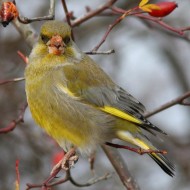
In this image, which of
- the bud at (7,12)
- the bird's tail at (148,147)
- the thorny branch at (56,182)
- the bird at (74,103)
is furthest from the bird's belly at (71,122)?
the bud at (7,12)

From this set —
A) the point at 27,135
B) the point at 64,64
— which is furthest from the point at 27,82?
the point at 27,135

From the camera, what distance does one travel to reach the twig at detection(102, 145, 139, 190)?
16.5ft

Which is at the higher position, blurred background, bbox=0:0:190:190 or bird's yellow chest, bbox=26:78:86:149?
bird's yellow chest, bbox=26:78:86:149

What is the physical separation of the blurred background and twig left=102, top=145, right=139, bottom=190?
721 millimetres

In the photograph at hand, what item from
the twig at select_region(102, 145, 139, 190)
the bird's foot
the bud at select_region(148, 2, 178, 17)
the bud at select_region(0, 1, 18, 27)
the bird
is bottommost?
the twig at select_region(102, 145, 139, 190)

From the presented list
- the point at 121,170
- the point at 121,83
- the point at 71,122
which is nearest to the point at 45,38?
the point at 71,122

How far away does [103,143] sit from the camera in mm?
4875

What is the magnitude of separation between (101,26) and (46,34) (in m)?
3.18

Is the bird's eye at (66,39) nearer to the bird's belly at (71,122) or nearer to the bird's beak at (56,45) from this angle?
the bird's beak at (56,45)

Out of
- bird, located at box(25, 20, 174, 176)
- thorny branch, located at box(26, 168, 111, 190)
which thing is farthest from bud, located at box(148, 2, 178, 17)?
thorny branch, located at box(26, 168, 111, 190)

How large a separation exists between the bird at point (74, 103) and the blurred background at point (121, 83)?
46.4 inches

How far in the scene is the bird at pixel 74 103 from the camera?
4.72 meters

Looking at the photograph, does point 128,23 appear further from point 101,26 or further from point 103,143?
point 103,143

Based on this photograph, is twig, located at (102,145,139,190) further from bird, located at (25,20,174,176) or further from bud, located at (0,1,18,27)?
bud, located at (0,1,18,27)
